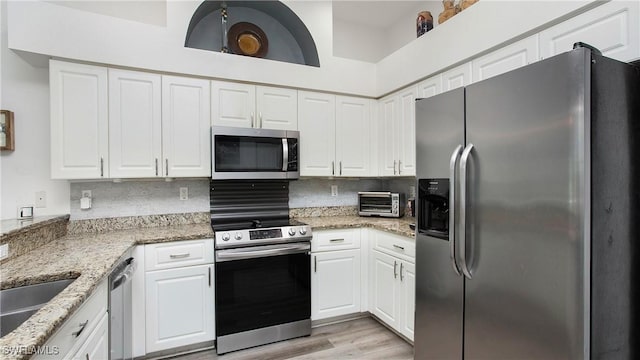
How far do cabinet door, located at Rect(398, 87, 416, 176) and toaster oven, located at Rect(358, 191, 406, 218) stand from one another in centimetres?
35

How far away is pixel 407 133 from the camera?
8.97 feet

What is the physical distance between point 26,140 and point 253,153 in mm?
1651

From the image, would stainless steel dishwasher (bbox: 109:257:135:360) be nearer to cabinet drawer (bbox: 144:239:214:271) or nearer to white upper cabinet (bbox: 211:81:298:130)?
cabinet drawer (bbox: 144:239:214:271)

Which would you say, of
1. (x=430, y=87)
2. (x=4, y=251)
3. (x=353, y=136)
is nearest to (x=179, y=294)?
(x=4, y=251)

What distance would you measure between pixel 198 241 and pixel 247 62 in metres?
1.54

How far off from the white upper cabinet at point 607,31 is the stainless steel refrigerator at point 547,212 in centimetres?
19

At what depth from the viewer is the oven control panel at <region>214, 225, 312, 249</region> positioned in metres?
2.24

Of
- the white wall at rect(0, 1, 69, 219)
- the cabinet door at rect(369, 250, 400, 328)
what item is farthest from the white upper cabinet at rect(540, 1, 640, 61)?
the white wall at rect(0, 1, 69, 219)

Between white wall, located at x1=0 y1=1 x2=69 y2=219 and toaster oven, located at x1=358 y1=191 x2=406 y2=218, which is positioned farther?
toaster oven, located at x1=358 y1=191 x2=406 y2=218

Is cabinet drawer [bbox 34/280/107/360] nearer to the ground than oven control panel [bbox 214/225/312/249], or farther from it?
nearer to the ground

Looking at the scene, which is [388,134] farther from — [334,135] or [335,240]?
[335,240]

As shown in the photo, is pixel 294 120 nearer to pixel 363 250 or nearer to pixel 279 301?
pixel 363 250

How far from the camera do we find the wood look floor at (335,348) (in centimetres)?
222

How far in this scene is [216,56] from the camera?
98.3 inches
